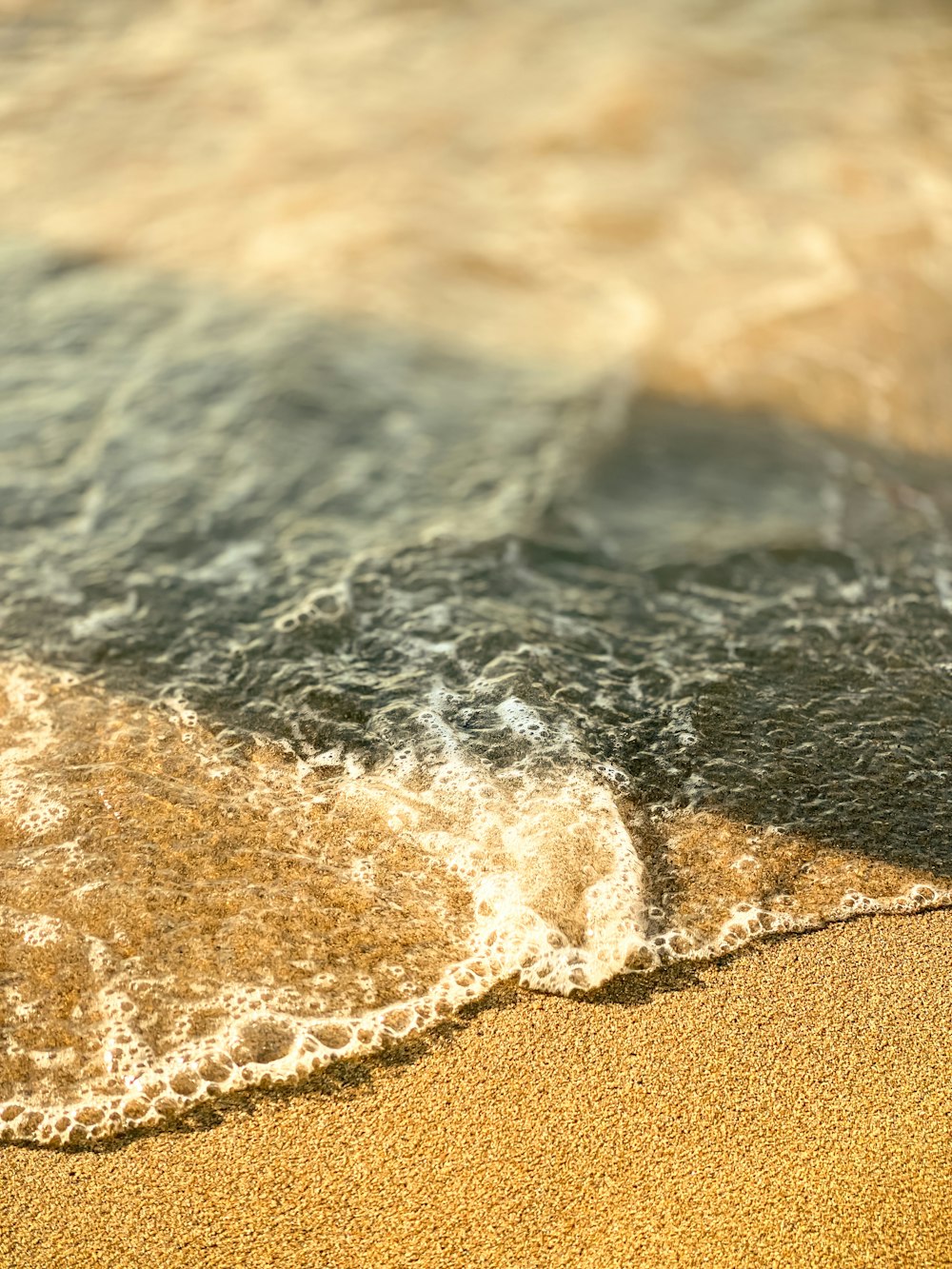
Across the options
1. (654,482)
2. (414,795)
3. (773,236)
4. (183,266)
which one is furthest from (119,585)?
(773,236)

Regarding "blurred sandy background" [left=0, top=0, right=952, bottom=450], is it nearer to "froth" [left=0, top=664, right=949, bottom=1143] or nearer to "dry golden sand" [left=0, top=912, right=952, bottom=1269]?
"froth" [left=0, top=664, right=949, bottom=1143]

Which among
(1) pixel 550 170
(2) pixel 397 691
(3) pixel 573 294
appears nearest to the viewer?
(2) pixel 397 691

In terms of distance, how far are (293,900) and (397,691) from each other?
613 mm

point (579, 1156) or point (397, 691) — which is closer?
point (579, 1156)

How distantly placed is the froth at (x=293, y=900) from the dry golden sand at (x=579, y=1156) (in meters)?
0.09

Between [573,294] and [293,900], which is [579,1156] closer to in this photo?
[293,900]

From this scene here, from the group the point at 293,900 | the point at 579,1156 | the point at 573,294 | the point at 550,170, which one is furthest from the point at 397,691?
the point at 550,170

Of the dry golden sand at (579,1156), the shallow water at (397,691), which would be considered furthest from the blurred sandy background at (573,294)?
the shallow water at (397,691)

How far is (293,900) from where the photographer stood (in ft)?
6.93

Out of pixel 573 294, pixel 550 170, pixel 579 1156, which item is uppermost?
pixel 550 170

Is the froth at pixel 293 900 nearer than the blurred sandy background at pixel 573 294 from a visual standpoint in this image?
No

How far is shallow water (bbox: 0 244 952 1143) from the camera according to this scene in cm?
201

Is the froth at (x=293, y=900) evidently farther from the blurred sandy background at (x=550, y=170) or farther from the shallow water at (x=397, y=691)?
the blurred sandy background at (x=550, y=170)

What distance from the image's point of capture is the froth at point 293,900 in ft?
6.20
